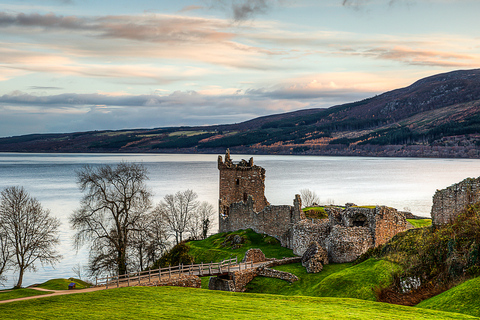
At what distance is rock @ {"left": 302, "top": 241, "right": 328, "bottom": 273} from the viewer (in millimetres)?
28889

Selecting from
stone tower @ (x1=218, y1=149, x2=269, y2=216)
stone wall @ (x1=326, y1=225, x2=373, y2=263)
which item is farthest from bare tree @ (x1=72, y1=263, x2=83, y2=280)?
stone wall @ (x1=326, y1=225, x2=373, y2=263)

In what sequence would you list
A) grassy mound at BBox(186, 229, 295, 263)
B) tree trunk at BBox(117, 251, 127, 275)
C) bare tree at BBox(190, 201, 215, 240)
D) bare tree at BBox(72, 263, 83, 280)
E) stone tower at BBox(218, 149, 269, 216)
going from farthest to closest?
1. bare tree at BBox(190, 201, 215, 240)
2. stone tower at BBox(218, 149, 269, 216)
3. bare tree at BBox(72, 263, 83, 280)
4. grassy mound at BBox(186, 229, 295, 263)
5. tree trunk at BBox(117, 251, 127, 275)

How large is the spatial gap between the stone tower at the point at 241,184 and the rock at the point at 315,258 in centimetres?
1811

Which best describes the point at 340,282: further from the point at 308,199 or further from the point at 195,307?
the point at 308,199

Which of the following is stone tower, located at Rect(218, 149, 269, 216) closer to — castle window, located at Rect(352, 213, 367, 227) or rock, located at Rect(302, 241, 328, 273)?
castle window, located at Rect(352, 213, 367, 227)

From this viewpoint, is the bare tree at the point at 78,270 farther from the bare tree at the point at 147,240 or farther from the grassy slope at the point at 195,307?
the grassy slope at the point at 195,307

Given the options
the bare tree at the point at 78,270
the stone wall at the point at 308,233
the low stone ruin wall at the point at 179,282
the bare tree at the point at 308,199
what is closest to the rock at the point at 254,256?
the stone wall at the point at 308,233

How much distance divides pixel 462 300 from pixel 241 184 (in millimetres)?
35114

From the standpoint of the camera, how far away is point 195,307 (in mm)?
17578

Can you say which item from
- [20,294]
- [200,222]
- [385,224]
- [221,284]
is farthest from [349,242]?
[200,222]

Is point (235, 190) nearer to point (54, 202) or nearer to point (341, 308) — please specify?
point (341, 308)

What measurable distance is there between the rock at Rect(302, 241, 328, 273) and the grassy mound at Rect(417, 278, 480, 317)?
12.1m

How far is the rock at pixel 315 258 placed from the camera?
28.9 meters

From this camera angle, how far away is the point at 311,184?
12812cm
